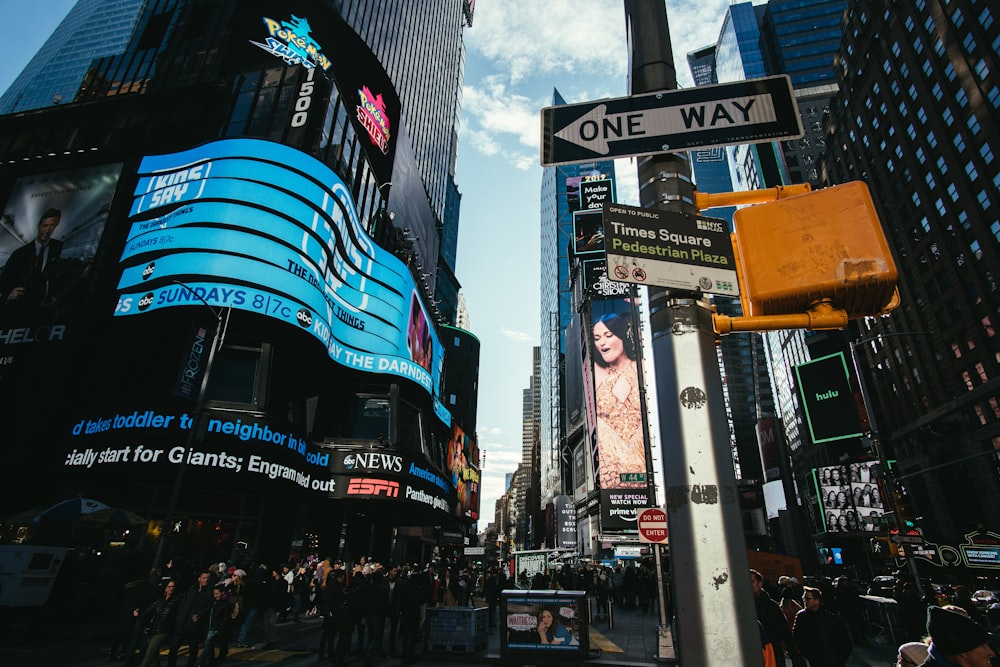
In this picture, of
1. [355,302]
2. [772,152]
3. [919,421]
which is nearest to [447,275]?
[355,302]

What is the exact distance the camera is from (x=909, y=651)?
4312 mm

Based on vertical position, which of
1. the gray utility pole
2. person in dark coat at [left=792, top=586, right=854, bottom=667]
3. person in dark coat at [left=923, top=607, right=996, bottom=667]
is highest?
the gray utility pole

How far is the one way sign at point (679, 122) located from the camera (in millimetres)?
3314

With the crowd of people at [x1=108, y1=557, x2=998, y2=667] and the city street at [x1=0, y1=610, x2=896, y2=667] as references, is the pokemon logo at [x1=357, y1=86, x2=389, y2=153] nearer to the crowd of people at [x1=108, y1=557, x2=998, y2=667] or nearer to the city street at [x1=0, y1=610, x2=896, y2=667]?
the crowd of people at [x1=108, y1=557, x2=998, y2=667]

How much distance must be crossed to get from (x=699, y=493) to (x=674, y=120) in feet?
8.14

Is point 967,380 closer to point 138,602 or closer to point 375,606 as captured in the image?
point 375,606

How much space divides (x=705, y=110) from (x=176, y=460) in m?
18.7

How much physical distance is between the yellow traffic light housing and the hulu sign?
48.8 meters

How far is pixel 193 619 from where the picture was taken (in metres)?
8.66

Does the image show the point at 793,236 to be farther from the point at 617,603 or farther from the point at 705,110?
the point at 617,603

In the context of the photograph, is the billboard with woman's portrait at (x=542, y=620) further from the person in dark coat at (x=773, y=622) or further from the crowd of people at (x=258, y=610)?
the person in dark coat at (x=773, y=622)

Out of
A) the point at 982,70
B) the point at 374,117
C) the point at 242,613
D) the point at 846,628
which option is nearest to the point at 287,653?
the point at 242,613

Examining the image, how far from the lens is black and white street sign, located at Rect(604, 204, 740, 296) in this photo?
2818mm

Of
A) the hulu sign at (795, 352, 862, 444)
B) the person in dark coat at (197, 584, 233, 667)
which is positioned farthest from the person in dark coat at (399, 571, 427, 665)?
the hulu sign at (795, 352, 862, 444)
